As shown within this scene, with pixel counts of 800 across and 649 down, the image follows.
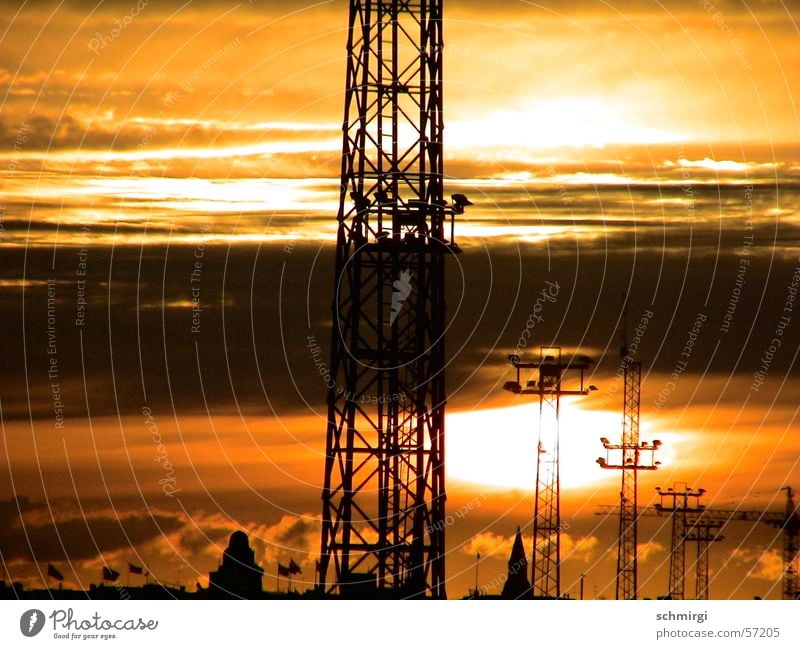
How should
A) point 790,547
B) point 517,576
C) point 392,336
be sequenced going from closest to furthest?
1. point 392,336
2. point 517,576
3. point 790,547

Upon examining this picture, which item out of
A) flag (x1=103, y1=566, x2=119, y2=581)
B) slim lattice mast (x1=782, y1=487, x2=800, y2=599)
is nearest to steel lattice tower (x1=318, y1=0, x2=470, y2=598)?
flag (x1=103, y1=566, x2=119, y2=581)

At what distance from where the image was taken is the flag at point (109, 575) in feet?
198

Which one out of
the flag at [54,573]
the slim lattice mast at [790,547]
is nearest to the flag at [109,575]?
the flag at [54,573]

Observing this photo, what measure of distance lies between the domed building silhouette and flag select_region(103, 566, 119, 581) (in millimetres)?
3104

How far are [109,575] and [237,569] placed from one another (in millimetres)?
4977

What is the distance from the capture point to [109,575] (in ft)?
202

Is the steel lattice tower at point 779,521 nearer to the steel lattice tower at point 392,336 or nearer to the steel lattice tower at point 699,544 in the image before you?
the steel lattice tower at point 699,544

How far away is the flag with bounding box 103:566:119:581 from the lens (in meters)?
60.4

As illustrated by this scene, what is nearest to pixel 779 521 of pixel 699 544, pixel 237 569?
pixel 699 544

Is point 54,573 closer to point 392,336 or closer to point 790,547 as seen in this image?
point 392,336

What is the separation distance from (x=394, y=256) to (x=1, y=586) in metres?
16.6

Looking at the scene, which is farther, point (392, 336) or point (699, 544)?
point (699, 544)

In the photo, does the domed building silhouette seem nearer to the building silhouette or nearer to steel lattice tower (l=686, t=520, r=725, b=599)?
the building silhouette
